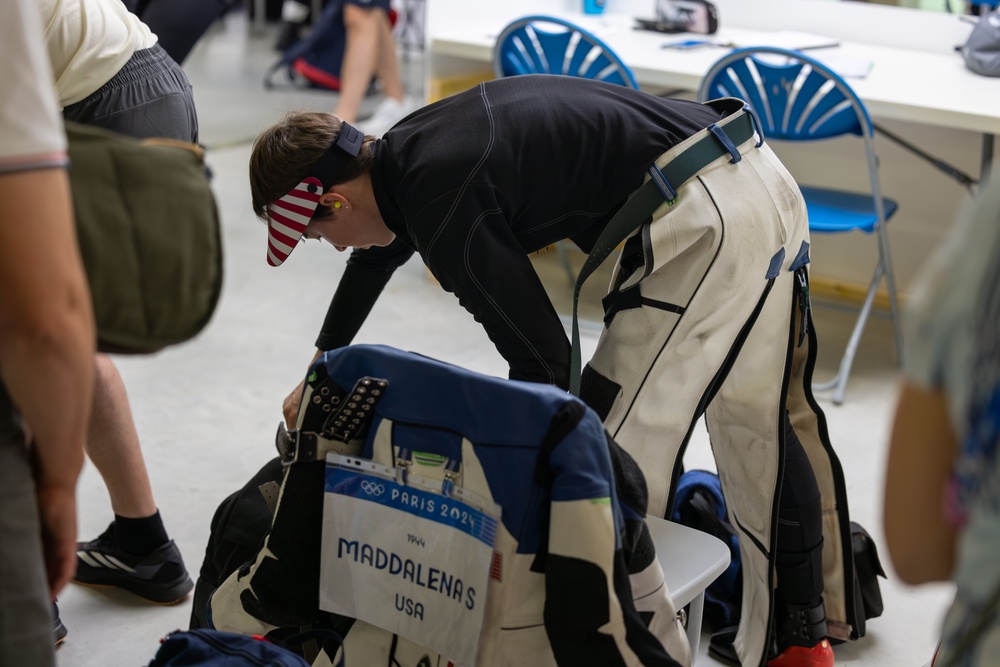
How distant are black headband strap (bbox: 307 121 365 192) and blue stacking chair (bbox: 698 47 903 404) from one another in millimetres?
1614

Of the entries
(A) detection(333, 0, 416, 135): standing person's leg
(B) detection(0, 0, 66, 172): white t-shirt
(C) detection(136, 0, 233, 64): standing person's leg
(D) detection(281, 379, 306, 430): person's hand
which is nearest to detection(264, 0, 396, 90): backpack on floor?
(A) detection(333, 0, 416, 135): standing person's leg

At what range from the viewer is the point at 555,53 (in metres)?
3.35

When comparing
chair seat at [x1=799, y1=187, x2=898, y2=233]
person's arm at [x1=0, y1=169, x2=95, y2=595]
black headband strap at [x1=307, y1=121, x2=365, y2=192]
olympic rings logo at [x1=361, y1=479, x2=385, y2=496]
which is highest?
person's arm at [x1=0, y1=169, x2=95, y2=595]

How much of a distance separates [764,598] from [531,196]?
83cm

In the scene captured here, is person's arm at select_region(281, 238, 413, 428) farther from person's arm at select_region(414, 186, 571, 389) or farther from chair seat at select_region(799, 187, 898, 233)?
chair seat at select_region(799, 187, 898, 233)

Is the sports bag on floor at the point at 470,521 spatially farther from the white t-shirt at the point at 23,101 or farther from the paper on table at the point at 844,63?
the paper on table at the point at 844,63

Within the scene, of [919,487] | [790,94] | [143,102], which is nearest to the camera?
[919,487]

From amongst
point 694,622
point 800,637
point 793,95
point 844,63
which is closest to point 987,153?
point 844,63

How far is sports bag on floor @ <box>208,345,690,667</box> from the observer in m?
1.22

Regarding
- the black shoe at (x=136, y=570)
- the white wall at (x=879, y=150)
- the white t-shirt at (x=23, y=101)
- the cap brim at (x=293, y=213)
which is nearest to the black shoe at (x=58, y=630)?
the black shoe at (x=136, y=570)

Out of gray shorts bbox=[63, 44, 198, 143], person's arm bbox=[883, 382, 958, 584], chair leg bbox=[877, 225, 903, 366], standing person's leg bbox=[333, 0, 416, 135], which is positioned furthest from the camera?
standing person's leg bbox=[333, 0, 416, 135]

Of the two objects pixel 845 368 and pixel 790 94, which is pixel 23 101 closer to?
pixel 790 94

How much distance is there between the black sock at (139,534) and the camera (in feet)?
7.05

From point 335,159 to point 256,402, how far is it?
150 cm
